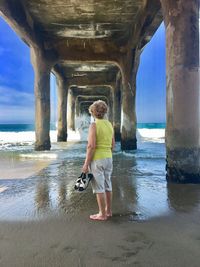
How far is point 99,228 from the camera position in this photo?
3670mm

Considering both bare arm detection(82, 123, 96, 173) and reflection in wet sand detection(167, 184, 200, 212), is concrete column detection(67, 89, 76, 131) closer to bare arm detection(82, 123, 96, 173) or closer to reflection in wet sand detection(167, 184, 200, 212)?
reflection in wet sand detection(167, 184, 200, 212)

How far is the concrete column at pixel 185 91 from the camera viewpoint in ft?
20.3

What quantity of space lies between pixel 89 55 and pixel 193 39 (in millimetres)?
10001

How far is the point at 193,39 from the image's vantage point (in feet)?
20.5

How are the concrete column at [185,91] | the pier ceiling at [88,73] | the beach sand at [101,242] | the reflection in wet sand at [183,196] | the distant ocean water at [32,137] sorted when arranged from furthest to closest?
1. the pier ceiling at [88,73]
2. the distant ocean water at [32,137]
3. the concrete column at [185,91]
4. the reflection in wet sand at [183,196]
5. the beach sand at [101,242]

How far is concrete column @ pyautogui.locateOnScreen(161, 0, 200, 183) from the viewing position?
6.20 metres

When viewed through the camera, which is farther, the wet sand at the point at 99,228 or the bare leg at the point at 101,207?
the bare leg at the point at 101,207

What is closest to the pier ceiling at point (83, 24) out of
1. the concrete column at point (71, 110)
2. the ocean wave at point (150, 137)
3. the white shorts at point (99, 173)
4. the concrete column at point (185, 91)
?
the concrete column at point (185, 91)

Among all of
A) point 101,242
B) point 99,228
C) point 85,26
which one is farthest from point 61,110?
point 101,242

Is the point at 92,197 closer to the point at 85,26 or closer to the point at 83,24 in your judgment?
the point at 83,24

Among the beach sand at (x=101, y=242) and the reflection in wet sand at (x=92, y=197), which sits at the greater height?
the beach sand at (x=101, y=242)

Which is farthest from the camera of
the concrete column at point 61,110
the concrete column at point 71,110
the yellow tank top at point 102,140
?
the concrete column at point 71,110

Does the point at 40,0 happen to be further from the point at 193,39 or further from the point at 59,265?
the point at 59,265

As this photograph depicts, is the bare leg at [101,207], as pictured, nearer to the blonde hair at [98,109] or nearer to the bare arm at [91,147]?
the bare arm at [91,147]
